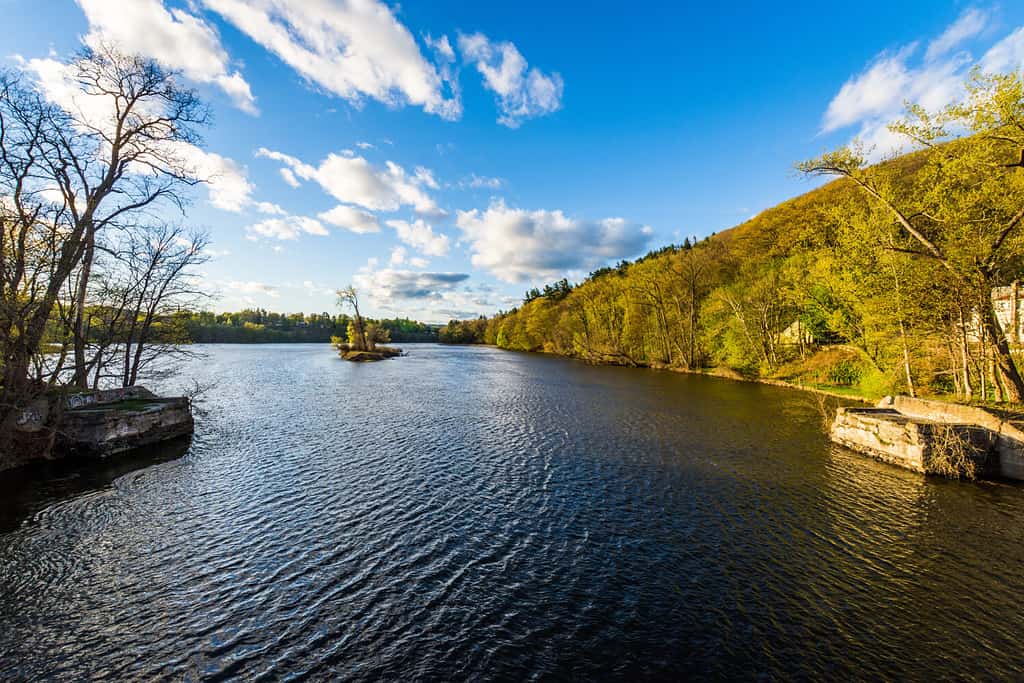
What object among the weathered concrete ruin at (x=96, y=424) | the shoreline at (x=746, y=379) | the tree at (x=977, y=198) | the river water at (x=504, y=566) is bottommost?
the river water at (x=504, y=566)

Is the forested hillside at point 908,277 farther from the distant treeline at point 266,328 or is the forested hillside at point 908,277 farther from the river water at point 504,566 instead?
the distant treeline at point 266,328

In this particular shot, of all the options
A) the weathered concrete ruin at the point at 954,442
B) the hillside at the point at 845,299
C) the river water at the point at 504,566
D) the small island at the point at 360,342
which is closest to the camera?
the river water at the point at 504,566

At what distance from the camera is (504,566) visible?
7.82 meters

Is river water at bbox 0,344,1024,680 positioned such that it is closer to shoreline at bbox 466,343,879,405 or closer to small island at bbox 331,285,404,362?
shoreline at bbox 466,343,879,405

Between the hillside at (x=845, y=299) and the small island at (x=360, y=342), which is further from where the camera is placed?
the small island at (x=360, y=342)

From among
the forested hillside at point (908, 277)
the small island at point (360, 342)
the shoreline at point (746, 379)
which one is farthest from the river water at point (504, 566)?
the small island at point (360, 342)

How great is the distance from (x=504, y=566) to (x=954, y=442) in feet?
51.7

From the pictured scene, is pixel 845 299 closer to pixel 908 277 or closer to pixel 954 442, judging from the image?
pixel 908 277

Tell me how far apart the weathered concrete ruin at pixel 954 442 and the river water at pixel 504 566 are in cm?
78

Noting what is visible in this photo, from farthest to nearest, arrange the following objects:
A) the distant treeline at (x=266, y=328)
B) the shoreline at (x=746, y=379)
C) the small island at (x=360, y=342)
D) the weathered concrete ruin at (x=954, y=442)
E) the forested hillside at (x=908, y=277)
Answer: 1. the distant treeline at (x=266, y=328)
2. the small island at (x=360, y=342)
3. the shoreline at (x=746, y=379)
4. the forested hillside at (x=908, y=277)
5. the weathered concrete ruin at (x=954, y=442)

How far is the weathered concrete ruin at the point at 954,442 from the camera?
12344 millimetres

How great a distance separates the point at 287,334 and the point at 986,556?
6174 inches

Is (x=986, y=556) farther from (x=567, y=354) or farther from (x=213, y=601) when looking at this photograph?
(x=567, y=354)

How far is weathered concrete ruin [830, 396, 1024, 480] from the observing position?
12.3m
